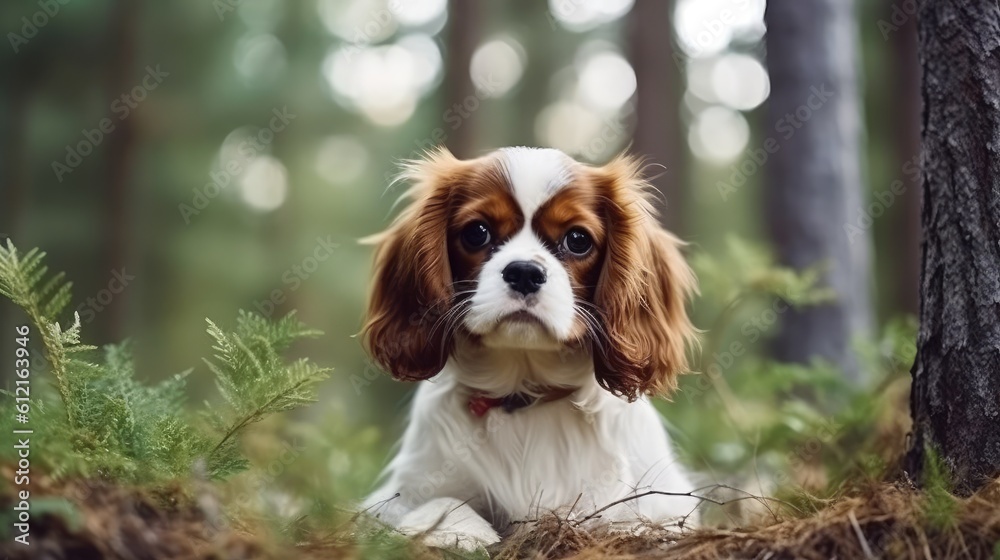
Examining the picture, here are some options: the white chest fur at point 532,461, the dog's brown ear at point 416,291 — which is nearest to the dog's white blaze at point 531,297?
the dog's brown ear at point 416,291

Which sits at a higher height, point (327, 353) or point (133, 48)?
point (133, 48)

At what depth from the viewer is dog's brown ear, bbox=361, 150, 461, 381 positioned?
10.1 ft

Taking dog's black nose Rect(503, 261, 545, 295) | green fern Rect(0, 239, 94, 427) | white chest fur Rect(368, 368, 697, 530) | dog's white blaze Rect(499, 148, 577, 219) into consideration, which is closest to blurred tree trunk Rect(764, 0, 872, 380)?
white chest fur Rect(368, 368, 697, 530)

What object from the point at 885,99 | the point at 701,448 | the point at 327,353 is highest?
the point at 885,99

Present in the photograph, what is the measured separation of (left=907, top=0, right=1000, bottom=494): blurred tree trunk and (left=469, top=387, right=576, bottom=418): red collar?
4.04ft

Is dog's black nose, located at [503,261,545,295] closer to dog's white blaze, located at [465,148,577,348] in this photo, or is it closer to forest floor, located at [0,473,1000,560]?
dog's white blaze, located at [465,148,577,348]

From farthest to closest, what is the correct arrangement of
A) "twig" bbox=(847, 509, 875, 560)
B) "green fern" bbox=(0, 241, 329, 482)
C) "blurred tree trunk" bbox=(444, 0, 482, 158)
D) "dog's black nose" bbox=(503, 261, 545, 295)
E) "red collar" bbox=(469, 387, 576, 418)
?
"blurred tree trunk" bbox=(444, 0, 482, 158), "red collar" bbox=(469, 387, 576, 418), "dog's black nose" bbox=(503, 261, 545, 295), "green fern" bbox=(0, 241, 329, 482), "twig" bbox=(847, 509, 875, 560)

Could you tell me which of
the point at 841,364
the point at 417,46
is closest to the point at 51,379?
the point at 841,364

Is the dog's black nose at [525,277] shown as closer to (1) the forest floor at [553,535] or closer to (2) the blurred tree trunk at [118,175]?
(1) the forest floor at [553,535]

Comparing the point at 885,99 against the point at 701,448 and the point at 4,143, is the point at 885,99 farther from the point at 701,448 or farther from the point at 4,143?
the point at 4,143

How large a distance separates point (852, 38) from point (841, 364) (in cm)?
249

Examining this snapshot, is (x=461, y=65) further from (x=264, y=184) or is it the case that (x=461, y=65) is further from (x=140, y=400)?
(x=140, y=400)

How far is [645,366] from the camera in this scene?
3.10m

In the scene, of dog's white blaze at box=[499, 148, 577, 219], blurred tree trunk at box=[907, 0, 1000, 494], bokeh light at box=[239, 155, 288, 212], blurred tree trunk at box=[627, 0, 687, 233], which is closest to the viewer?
blurred tree trunk at box=[907, 0, 1000, 494]
